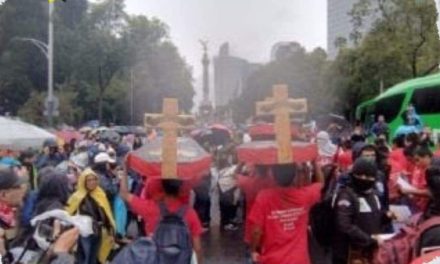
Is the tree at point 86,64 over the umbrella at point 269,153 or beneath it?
over

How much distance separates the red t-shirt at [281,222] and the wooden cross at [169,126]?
26.0 inches

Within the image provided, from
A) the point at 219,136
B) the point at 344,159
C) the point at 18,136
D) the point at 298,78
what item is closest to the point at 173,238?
the point at 344,159

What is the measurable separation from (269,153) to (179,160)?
616mm

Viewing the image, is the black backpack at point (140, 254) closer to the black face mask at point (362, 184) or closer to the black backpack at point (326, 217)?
the black backpack at point (326, 217)

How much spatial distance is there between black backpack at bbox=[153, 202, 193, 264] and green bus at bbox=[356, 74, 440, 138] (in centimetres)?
2081

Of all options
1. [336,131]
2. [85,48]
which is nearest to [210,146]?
[336,131]

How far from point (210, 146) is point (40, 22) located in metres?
48.9

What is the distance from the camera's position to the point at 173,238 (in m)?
5.70

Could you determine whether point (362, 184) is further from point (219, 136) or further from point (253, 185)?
point (219, 136)

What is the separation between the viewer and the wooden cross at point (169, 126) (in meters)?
5.62

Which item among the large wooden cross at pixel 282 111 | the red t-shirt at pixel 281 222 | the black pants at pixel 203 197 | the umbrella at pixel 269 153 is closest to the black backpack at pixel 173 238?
the red t-shirt at pixel 281 222

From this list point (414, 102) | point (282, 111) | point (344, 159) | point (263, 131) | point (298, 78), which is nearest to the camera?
point (282, 111)

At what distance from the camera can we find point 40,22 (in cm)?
6078

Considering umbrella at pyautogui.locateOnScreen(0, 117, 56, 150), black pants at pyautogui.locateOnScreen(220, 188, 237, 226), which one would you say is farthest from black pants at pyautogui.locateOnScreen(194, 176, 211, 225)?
umbrella at pyautogui.locateOnScreen(0, 117, 56, 150)
